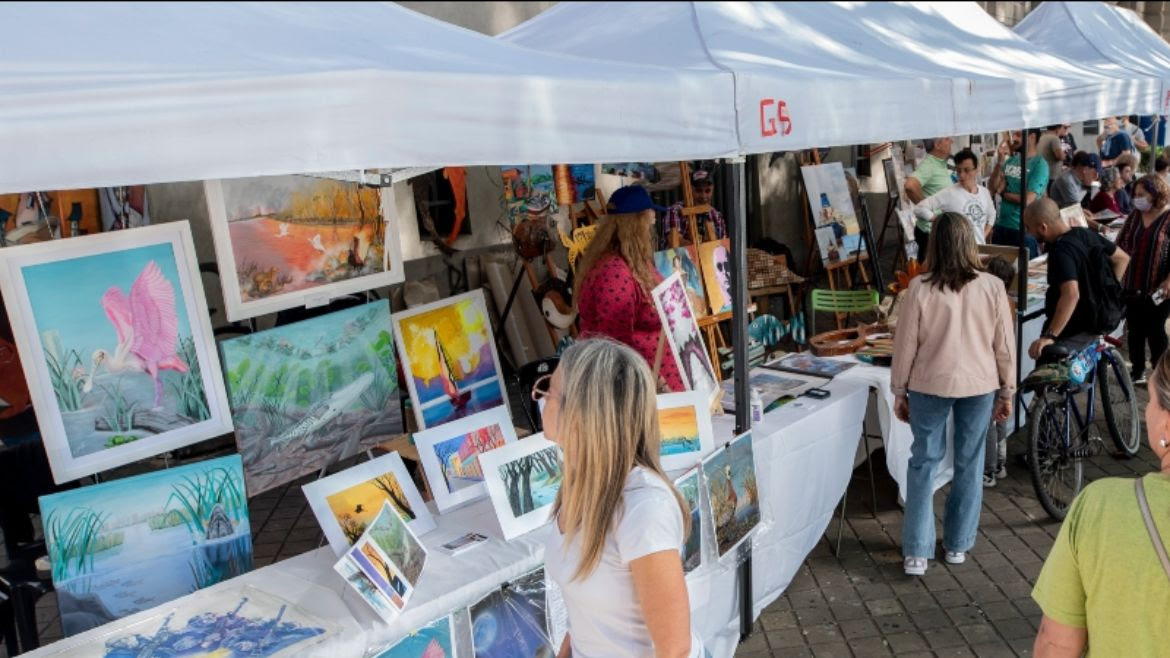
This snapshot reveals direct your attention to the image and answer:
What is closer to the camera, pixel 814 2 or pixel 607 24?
pixel 607 24

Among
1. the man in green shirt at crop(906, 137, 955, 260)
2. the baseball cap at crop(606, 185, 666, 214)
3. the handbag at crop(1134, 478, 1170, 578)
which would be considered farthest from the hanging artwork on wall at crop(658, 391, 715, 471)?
the man in green shirt at crop(906, 137, 955, 260)

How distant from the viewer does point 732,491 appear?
11.1ft

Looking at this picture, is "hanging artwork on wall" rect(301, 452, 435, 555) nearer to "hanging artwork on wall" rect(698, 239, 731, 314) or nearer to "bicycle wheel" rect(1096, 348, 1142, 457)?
"hanging artwork on wall" rect(698, 239, 731, 314)

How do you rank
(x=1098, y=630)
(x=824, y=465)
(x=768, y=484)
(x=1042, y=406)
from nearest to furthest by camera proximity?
1. (x=1098, y=630)
2. (x=768, y=484)
3. (x=824, y=465)
4. (x=1042, y=406)

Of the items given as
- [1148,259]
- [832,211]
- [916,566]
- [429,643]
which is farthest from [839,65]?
[832,211]

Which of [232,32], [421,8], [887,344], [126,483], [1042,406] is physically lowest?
[1042,406]

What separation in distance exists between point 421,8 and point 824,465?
17.2 ft

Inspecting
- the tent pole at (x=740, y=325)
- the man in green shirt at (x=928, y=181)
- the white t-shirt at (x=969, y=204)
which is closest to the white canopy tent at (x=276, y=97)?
the tent pole at (x=740, y=325)

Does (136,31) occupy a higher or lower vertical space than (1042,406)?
higher

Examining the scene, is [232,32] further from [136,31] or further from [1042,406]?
[1042,406]

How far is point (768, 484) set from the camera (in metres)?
3.74

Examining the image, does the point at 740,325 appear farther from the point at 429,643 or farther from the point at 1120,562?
the point at 1120,562

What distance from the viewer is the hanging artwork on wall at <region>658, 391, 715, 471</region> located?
10.4 ft

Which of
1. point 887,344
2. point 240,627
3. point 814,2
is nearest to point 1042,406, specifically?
point 887,344
